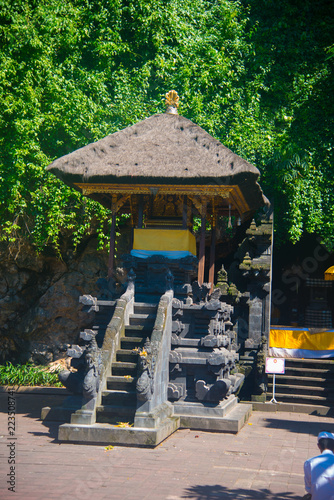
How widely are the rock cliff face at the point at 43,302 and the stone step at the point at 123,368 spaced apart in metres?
9.72

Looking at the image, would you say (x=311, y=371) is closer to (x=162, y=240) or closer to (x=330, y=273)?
(x=330, y=273)

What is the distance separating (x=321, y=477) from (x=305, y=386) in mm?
10988

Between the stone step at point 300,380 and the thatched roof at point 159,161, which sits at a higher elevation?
the thatched roof at point 159,161

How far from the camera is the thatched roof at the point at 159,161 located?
39.1 feet

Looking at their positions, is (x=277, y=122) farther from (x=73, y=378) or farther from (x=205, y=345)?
(x=73, y=378)

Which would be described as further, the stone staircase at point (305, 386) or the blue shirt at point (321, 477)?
the stone staircase at point (305, 386)

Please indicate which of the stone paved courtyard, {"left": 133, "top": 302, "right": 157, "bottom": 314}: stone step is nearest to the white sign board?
the stone paved courtyard

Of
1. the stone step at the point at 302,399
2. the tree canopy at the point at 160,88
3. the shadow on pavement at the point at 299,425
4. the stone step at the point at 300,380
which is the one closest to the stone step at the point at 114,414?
the shadow on pavement at the point at 299,425

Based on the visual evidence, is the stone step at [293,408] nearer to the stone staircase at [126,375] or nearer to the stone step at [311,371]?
the stone step at [311,371]

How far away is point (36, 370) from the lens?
18.3m

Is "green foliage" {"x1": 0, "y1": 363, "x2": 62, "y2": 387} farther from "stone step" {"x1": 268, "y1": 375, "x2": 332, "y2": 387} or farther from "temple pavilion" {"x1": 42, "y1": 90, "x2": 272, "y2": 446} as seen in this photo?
"stone step" {"x1": 268, "y1": 375, "x2": 332, "y2": 387}

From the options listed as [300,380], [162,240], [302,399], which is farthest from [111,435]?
[300,380]

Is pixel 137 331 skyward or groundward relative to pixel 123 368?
skyward

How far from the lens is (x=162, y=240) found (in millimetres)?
13242
